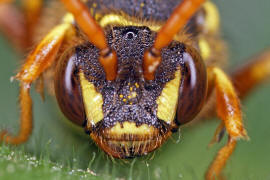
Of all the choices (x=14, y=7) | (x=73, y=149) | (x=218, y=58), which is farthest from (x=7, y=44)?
(x=73, y=149)

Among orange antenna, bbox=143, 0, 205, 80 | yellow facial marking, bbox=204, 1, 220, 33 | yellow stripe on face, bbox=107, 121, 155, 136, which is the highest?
yellow facial marking, bbox=204, 1, 220, 33

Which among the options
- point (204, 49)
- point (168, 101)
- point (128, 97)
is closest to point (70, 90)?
point (128, 97)

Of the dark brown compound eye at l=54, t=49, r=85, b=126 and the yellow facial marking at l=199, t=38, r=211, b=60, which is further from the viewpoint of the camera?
the yellow facial marking at l=199, t=38, r=211, b=60

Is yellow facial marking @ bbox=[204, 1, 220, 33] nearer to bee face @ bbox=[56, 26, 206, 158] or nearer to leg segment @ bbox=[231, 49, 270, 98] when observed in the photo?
leg segment @ bbox=[231, 49, 270, 98]

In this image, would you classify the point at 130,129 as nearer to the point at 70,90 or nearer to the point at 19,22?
the point at 70,90

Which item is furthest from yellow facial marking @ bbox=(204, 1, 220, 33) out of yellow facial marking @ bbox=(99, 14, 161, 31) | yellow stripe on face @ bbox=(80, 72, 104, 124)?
yellow stripe on face @ bbox=(80, 72, 104, 124)

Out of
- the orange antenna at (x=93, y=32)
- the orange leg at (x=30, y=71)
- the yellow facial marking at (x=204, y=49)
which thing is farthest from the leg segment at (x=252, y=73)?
the orange antenna at (x=93, y=32)
